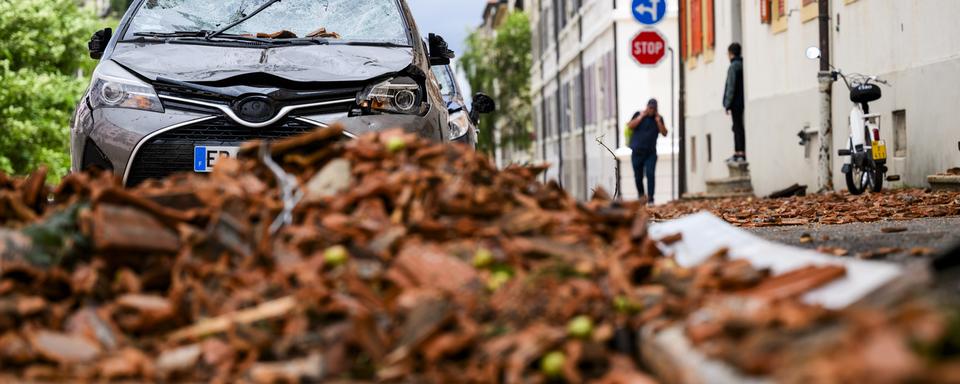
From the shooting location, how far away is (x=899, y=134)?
17.5m

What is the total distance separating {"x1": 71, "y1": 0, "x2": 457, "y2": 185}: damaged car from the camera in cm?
858

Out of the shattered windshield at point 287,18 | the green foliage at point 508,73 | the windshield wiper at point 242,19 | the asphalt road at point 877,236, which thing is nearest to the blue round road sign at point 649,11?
the asphalt road at point 877,236

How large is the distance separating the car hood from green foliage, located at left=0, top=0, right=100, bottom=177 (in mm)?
34441

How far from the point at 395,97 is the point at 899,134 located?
10060mm

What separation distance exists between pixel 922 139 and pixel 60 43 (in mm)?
35680

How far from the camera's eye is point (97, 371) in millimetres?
4277

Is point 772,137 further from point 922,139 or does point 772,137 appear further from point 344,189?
point 344,189

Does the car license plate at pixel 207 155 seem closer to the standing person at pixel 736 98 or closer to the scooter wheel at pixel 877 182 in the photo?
the scooter wheel at pixel 877 182

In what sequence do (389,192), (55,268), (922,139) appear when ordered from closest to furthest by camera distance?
(55,268) < (389,192) < (922,139)

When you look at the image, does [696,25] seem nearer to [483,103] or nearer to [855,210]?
[483,103]

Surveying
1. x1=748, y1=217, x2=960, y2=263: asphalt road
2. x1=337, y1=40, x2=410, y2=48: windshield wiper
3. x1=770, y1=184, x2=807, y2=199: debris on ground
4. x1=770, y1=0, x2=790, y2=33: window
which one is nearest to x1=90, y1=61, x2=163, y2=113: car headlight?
x1=337, y1=40, x2=410, y2=48: windshield wiper

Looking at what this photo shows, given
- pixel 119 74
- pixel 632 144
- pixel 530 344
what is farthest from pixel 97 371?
pixel 632 144

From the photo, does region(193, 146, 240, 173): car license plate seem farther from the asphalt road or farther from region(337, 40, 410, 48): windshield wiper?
the asphalt road

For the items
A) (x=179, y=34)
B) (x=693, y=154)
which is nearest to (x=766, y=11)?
(x=693, y=154)
